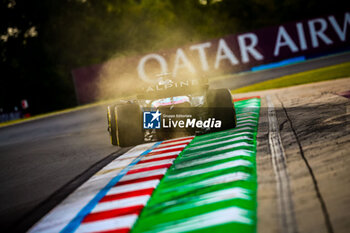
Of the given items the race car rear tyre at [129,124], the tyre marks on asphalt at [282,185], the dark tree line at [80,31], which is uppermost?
the dark tree line at [80,31]

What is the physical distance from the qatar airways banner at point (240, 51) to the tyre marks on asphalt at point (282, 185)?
69.8 ft

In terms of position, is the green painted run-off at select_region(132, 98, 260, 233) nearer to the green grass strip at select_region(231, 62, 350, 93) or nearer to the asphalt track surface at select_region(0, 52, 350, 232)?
the asphalt track surface at select_region(0, 52, 350, 232)

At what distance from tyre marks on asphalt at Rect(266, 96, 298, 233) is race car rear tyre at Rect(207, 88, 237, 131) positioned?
0.92 m

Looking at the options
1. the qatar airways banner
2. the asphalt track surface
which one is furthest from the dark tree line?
the asphalt track surface

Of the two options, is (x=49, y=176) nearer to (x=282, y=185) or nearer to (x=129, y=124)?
(x=129, y=124)

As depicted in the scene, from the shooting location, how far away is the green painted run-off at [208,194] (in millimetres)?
3576

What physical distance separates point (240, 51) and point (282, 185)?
976 inches

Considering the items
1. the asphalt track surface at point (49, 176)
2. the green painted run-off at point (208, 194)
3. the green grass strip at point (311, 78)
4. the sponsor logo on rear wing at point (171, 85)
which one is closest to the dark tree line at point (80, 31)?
the green grass strip at point (311, 78)

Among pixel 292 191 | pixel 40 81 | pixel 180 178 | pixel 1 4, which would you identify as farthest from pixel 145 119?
pixel 1 4

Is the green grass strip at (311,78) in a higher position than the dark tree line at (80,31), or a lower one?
lower

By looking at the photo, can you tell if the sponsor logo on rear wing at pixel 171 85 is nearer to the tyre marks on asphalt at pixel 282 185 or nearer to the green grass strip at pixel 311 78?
the tyre marks on asphalt at pixel 282 185

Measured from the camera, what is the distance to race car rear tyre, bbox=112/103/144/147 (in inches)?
291

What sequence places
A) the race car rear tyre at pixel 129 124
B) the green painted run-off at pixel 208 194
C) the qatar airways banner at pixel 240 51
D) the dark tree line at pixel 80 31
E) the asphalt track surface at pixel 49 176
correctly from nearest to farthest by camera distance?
the green painted run-off at pixel 208 194, the asphalt track surface at pixel 49 176, the race car rear tyre at pixel 129 124, the qatar airways banner at pixel 240 51, the dark tree line at pixel 80 31

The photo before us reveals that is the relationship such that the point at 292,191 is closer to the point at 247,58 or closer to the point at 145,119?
the point at 145,119
